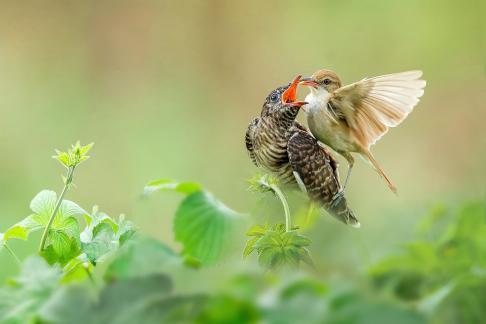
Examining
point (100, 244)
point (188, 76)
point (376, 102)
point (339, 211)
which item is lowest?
point (100, 244)

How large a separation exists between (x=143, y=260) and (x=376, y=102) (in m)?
1.28

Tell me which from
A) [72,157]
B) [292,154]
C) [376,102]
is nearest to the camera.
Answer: [72,157]

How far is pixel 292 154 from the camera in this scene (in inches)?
65.5

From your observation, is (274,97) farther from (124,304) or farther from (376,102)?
(124,304)

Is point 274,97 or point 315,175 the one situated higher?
point 274,97

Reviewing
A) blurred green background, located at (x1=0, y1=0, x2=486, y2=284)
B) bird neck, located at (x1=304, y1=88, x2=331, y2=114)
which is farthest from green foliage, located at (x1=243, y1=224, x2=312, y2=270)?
blurred green background, located at (x1=0, y1=0, x2=486, y2=284)

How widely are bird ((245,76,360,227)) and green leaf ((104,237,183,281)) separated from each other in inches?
41.0

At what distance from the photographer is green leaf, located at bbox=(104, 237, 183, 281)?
0.56 metres

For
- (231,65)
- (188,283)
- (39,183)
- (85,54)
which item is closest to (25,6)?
(85,54)

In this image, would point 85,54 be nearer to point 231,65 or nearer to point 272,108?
point 231,65

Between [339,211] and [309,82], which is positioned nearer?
[339,211]

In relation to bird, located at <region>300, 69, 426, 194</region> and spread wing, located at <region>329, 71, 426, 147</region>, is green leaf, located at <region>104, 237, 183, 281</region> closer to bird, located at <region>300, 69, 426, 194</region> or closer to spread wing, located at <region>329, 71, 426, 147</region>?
spread wing, located at <region>329, 71, 426, 147</region>

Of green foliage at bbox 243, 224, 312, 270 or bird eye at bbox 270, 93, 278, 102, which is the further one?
bird eye at bbox 270, 93, 278, 102

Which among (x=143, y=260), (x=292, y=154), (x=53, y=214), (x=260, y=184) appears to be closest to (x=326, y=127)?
(x=292, y=154)
